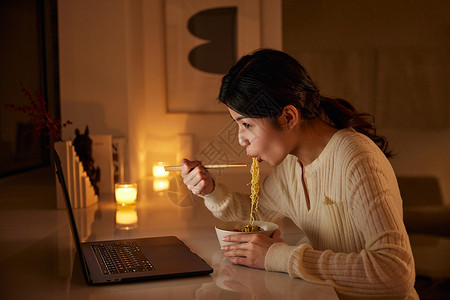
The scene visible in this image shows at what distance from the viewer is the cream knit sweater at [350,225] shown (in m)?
1.13

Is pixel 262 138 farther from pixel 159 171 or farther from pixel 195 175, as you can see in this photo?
pixel 159 171

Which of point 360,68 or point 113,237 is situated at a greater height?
point 360,68

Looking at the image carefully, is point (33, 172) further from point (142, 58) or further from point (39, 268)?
point (39, 268)

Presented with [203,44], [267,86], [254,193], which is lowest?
[254,193]

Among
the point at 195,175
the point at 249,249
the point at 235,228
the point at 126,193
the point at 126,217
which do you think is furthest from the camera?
the point at 126,193

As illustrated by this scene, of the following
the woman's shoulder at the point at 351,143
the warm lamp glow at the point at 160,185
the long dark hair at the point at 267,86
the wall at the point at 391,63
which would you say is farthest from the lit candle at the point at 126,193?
the wall at the point at 391,63

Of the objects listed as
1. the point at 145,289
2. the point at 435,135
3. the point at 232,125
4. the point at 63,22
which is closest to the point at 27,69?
the point at 63,22

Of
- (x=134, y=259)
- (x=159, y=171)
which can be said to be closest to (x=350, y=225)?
(x=134, y=259)

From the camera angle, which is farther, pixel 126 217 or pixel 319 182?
pixel 126 217

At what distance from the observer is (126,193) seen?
7.05ft

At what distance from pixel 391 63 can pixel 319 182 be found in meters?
1.89

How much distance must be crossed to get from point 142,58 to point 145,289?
2.16 meters

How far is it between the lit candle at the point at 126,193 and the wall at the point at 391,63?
1.43 meters

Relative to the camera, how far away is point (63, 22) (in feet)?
8.75
